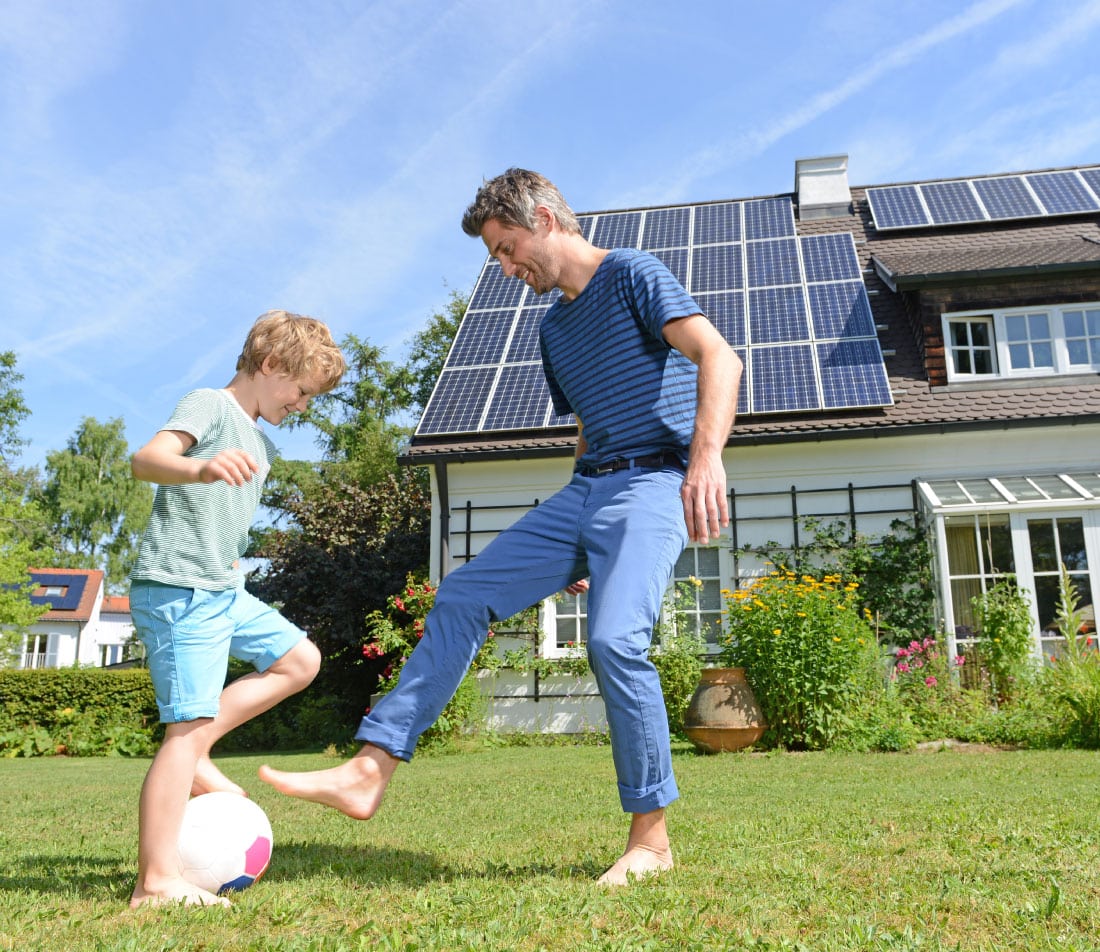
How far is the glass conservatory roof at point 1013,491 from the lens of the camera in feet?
33.8

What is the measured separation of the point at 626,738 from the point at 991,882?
1.04 m

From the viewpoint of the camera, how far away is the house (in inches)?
416

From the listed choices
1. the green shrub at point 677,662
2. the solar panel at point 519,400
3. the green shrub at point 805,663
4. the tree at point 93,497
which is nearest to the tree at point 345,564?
the solar panel at point 519,400

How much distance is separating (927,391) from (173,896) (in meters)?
11.4

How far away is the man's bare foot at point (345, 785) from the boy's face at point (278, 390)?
1.13 m

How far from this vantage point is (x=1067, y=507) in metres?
10.3

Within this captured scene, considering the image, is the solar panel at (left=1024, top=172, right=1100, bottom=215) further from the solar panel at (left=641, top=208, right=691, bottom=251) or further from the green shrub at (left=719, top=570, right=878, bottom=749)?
the green shrub at (left=719, top=570, right=878, bottom=749)

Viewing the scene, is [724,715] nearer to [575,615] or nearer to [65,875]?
[575,615]

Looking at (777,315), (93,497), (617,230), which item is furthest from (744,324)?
(93,497)

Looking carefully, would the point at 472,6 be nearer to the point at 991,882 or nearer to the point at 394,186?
the point at 394,186

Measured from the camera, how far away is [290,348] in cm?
314

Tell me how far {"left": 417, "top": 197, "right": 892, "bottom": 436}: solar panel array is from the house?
0.03 metres

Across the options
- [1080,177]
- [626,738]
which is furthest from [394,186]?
[1080,177]

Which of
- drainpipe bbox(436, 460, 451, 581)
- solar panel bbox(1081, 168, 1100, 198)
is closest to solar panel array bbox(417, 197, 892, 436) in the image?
drainpipe bbox(436, 460, 451, 581)
